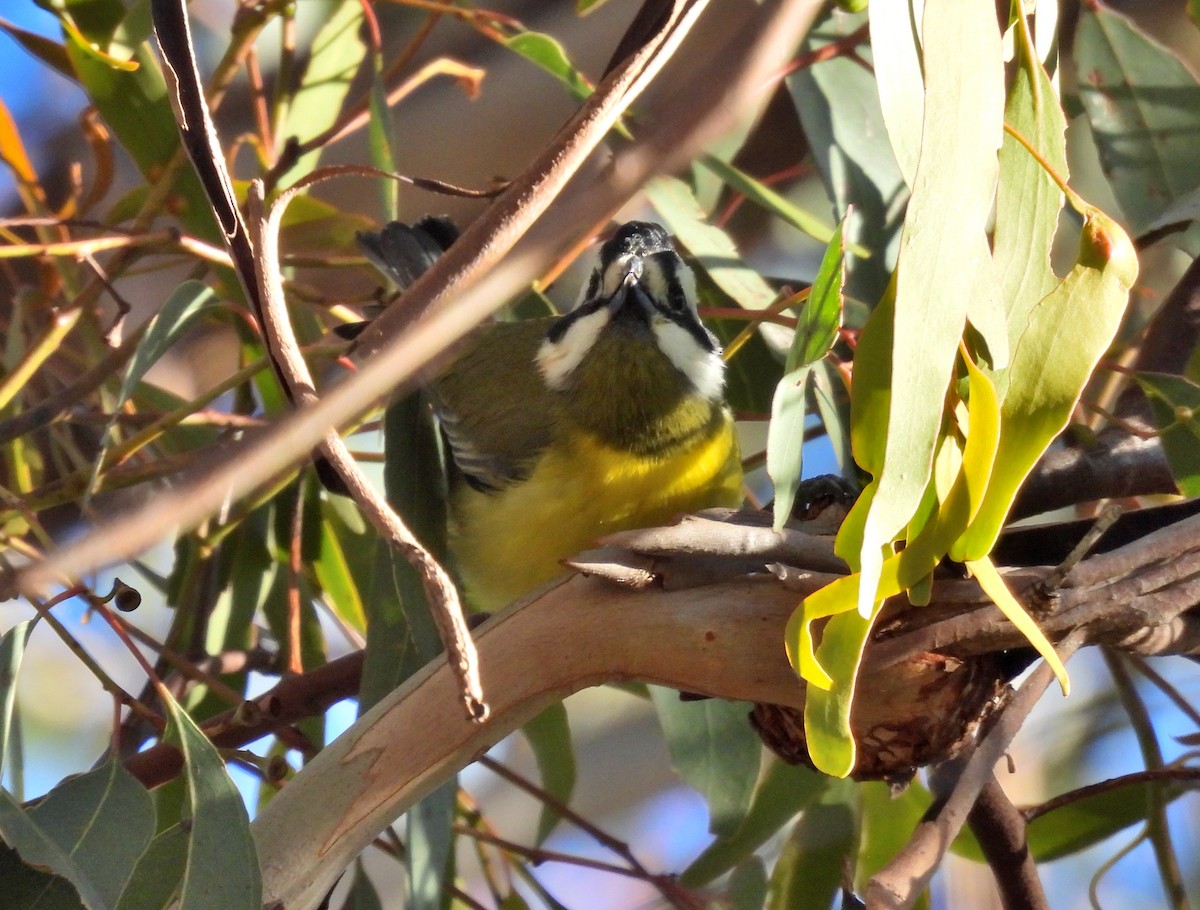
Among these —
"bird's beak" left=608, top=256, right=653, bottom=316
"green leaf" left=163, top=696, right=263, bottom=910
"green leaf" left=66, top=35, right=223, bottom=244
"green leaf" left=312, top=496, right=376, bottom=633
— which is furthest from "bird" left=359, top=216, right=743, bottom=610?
"green leaf" left=163, top=696, right=263, bottom=910

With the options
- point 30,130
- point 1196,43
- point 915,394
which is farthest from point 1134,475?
point 30,130

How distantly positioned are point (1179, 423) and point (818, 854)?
0.58 metres

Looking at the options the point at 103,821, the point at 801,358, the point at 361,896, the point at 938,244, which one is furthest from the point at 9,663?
the point at 938,244

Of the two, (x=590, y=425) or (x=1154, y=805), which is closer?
(x=1154, y=805)

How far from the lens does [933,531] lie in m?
0.67

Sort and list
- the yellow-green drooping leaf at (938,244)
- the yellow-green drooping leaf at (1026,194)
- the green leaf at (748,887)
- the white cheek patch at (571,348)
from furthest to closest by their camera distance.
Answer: the white cheek patch at (571,348)
the green leaf at (748,887)
the yellow-green drooping leaf at (1026,194)
the yellow-green drooping leaf at (938,244)

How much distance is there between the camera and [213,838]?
0.85 meters

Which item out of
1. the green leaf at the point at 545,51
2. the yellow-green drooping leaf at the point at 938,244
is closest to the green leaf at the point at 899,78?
the yellow-green drooping leaf at the point at 938,244

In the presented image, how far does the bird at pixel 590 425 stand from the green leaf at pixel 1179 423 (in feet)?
1.52

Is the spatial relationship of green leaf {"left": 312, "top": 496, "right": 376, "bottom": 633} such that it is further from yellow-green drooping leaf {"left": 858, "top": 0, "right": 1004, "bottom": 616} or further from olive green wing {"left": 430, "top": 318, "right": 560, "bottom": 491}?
yellow-green drooping leaf {"left": 858, "top": 0, "right": 1004, "bottom": 616}

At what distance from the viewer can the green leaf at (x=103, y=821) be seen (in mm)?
852

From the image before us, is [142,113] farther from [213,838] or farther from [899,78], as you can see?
[899,78]

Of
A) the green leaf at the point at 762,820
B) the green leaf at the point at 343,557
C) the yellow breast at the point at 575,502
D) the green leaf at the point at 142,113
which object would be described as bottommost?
the green leaf at the point at 762,820

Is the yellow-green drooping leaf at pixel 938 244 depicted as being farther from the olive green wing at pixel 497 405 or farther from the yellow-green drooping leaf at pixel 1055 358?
the olive green wing at pixel 497 405
